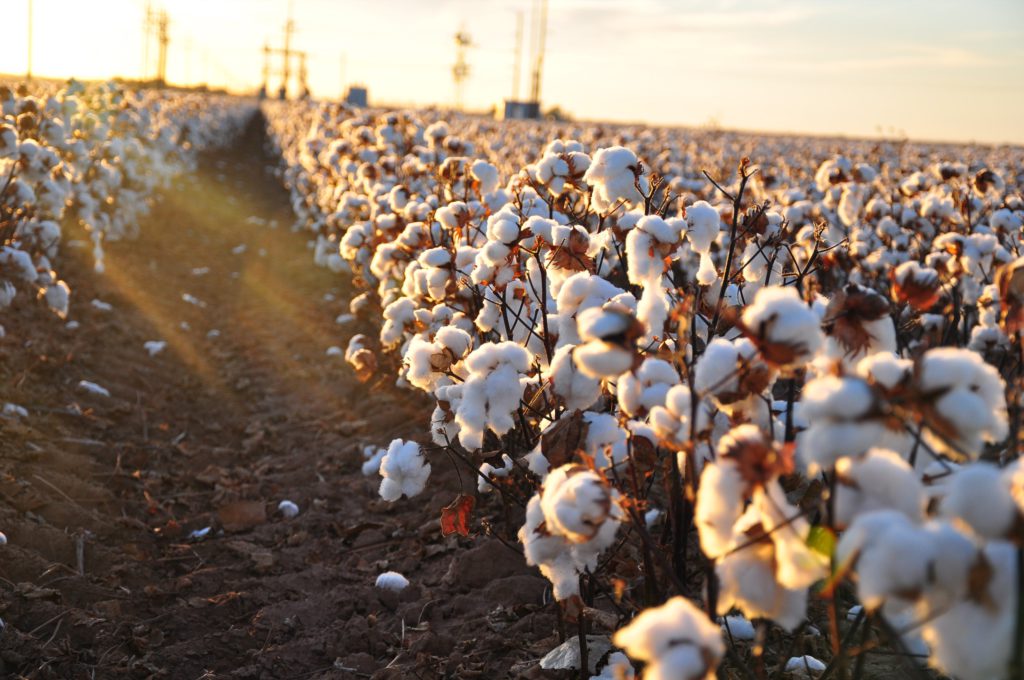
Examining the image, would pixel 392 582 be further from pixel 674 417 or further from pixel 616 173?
pixel 674 417

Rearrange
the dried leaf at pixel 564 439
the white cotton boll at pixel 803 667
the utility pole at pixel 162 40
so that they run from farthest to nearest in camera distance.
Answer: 1. the utility pole at pixel 162 40
2. the white cotton boll at pixel 803 667
3. the dried leaf at pixel 564 439

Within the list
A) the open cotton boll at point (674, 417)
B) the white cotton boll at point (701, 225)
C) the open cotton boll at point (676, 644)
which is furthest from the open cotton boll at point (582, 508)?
the white cotton boll at point (701, 225)

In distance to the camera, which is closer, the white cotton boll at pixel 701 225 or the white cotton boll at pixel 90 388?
the white cotton boll at pixel 701 225

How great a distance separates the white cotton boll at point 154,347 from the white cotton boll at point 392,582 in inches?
153

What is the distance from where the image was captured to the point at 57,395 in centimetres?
535

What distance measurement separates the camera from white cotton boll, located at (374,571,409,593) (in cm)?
356

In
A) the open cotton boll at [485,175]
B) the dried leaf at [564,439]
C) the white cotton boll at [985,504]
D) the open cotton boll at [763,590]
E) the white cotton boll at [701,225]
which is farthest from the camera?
the open cotton boll at [485,175]

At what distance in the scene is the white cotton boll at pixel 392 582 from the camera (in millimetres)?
3562

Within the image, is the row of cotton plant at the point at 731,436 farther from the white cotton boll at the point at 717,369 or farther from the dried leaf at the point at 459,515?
the dried leaf at the point at 459,515

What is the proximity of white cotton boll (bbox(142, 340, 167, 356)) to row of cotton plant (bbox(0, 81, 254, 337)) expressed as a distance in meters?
0.66

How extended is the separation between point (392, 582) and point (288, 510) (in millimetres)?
1049

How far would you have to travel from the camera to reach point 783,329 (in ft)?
4.53

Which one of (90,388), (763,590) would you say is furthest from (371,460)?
(763,590)

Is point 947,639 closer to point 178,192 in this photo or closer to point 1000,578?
point 1000,578
